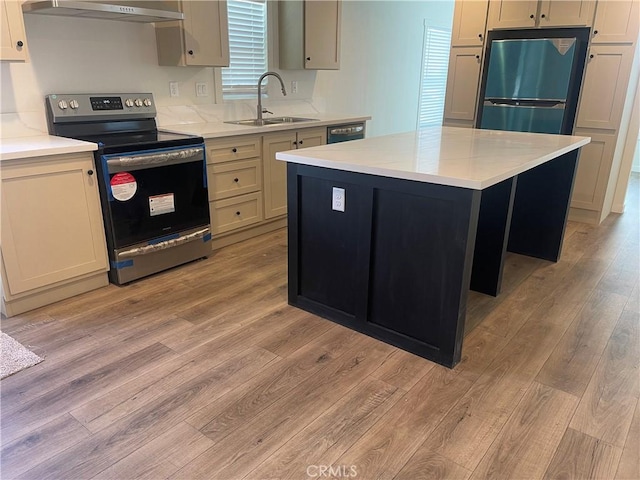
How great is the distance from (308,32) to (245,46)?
0.57 m

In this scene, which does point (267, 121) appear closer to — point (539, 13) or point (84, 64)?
point (84, 64)

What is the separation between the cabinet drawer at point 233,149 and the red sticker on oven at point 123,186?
0.65 metres

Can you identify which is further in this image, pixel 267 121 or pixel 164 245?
pixel 267 121

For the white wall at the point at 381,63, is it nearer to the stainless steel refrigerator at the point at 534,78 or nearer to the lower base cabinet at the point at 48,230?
the stainless steel refrigerator at the point at 534,78

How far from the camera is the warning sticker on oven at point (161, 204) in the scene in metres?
2.86

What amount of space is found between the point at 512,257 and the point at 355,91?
2823 millimetres

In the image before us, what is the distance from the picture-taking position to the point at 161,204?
9.54 feet

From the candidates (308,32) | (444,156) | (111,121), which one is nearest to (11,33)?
(111,121)

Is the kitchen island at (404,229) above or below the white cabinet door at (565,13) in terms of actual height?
below

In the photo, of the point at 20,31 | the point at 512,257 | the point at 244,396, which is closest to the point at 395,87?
the point at 512,257

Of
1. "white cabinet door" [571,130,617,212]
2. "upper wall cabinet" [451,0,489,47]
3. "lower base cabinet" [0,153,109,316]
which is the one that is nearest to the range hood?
"lower base cabinet" [0,153,109,316]

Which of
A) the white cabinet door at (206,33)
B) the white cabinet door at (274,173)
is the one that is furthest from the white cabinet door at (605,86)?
the white cabinet door at (206,33)

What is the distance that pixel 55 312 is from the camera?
256cm

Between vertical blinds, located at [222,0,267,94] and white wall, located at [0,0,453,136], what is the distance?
20cm
